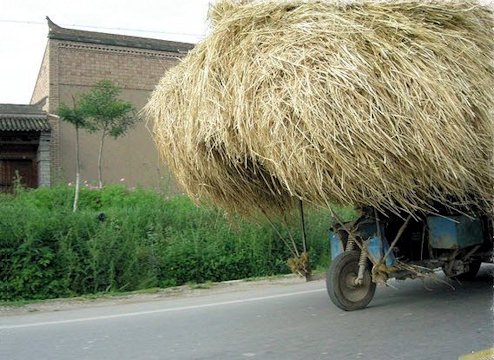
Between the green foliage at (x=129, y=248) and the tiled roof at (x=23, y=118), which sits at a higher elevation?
the tiled roof at (x=23, y=118)

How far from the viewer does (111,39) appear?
20984 mm

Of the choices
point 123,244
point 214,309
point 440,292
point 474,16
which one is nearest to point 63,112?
point 123,244

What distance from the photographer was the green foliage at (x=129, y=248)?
868 cm

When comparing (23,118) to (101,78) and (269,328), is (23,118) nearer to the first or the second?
(101,78)

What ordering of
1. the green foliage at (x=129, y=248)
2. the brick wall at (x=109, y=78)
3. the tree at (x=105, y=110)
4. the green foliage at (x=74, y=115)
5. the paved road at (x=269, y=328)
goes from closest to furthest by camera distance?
the paved road at (x=269, y=328) → the green foliage at (x=129, y=248) → the tree at (x=105, y=110) → the green foliage at (x=74, y=115) → the brick wall at (x=109, y=78)

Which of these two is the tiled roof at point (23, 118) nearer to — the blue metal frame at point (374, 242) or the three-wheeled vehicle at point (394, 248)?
the three-wheeled vehicle at point (394, 248)

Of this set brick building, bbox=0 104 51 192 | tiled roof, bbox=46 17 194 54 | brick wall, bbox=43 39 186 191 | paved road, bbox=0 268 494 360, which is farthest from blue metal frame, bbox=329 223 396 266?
brick building, bbox=0 104 51 192

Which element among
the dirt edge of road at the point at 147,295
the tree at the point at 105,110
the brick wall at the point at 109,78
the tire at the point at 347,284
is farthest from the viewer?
the brick wall at the point at 109,78

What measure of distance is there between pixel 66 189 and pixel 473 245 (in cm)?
1026

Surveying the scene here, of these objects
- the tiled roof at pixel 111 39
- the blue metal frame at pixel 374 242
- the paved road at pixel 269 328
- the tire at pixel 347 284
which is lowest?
the paved road at pixel 269 328

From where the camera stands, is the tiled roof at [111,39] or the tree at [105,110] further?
the tiled roof at [111,39]

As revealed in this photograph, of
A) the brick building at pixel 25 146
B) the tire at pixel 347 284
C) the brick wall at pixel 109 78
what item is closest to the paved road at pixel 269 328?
the tire at pixel 347 284

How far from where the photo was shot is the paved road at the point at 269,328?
16.3ft

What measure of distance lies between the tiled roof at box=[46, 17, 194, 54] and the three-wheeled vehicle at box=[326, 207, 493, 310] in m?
14.5
